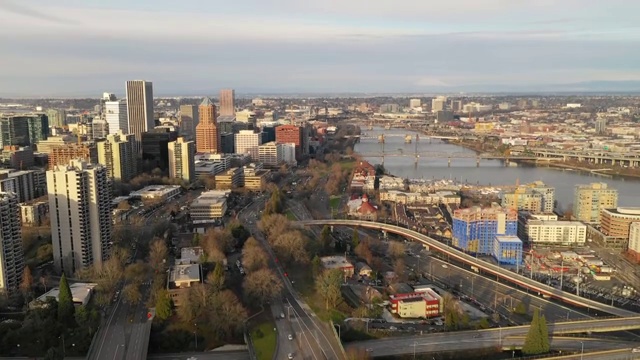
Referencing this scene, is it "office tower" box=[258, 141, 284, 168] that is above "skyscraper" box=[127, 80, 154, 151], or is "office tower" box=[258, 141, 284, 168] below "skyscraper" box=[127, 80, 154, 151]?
below

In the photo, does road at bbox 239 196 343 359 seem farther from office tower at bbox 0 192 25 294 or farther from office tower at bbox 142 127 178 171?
office tower at bbox 142 127 178 171

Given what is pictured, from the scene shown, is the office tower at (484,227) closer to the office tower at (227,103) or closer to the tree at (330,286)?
the tree at (330,286)

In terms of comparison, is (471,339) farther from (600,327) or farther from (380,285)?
(380,285)

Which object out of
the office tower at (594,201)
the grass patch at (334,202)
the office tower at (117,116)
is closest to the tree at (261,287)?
the grass patch at (334,202)

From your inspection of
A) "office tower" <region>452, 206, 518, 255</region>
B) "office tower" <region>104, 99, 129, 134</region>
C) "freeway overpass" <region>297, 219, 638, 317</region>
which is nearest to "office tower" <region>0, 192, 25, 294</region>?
"freeway overpass" <region>297, 219, 638, 317</region>

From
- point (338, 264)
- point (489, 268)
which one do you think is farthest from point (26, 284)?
point (489, 268)

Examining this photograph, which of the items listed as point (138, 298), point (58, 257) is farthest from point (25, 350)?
point (58, 257)

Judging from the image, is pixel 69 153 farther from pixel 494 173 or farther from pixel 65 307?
pixel 494 173
